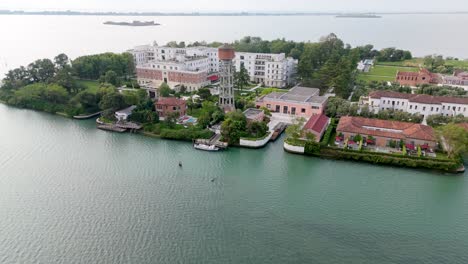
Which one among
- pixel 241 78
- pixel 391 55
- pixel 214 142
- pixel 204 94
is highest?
pixel 391 55

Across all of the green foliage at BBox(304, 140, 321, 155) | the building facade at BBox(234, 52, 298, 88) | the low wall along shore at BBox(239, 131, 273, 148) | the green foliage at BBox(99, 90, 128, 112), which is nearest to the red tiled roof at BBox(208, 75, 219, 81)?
the building facade at BBox(234, 52, 298, 88)

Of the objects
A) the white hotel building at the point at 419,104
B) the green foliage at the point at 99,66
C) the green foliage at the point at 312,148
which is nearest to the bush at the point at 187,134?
the green foliage at the point at 312,148

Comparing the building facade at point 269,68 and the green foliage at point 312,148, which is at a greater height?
the building facade at point 269,68

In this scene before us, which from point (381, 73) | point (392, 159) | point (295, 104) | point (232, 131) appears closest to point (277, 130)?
point (232, 131)

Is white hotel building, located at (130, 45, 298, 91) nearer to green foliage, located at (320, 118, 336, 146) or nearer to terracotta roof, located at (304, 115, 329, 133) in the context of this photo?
terracotta roof, located at (304, 115, 329, 133)

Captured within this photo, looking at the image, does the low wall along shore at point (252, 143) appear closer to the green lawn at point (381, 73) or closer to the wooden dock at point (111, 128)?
the wooden dock at point (111, 128)

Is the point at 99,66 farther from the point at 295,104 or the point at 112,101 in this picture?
the point at 295,104

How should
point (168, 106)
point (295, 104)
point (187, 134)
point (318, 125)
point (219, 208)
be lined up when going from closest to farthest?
point (219, 208), point (318, 125), point (187, 134), point (168, 106), point (295, 104)
